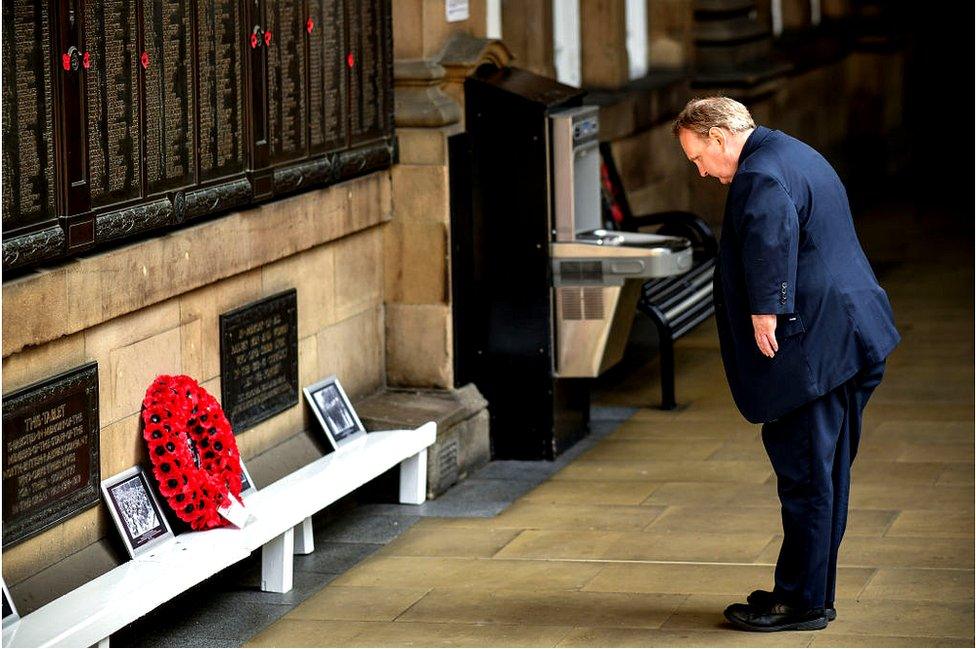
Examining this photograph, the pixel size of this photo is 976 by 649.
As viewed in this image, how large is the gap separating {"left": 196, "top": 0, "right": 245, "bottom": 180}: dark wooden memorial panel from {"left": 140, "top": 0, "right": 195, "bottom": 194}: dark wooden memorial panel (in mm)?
85

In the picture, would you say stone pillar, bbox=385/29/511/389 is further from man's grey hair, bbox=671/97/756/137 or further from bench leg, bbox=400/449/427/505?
Answer: man's grey hair, bbox=671/97/756/137

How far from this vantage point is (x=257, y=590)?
244 inches

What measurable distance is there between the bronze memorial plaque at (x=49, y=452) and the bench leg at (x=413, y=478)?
1.83 metres

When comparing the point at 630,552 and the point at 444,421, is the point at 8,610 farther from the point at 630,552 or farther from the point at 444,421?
the point at 444,421

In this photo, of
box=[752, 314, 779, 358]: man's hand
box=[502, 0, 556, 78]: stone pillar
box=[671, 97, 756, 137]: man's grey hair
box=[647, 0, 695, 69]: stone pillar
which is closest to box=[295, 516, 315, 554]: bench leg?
box=[752, 314, 779, 358]: man's hand

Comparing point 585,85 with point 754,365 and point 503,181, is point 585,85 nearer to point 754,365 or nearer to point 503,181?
point 503,181

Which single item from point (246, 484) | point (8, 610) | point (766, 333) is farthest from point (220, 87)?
point (766, 333)

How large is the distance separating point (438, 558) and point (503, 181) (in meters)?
1.93

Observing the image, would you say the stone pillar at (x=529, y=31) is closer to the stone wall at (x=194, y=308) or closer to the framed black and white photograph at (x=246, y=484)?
the stone wall at (x=194, y=308)

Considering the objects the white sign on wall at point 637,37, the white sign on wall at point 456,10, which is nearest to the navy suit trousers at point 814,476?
the white sign on wall at point 456,10

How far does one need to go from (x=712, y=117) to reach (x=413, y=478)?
8.19 ft

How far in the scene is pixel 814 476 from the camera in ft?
17.5

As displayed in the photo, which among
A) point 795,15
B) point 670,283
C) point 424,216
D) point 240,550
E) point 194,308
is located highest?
point 795,15

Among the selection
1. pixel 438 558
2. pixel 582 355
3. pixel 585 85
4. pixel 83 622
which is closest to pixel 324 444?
pixel 438 558
